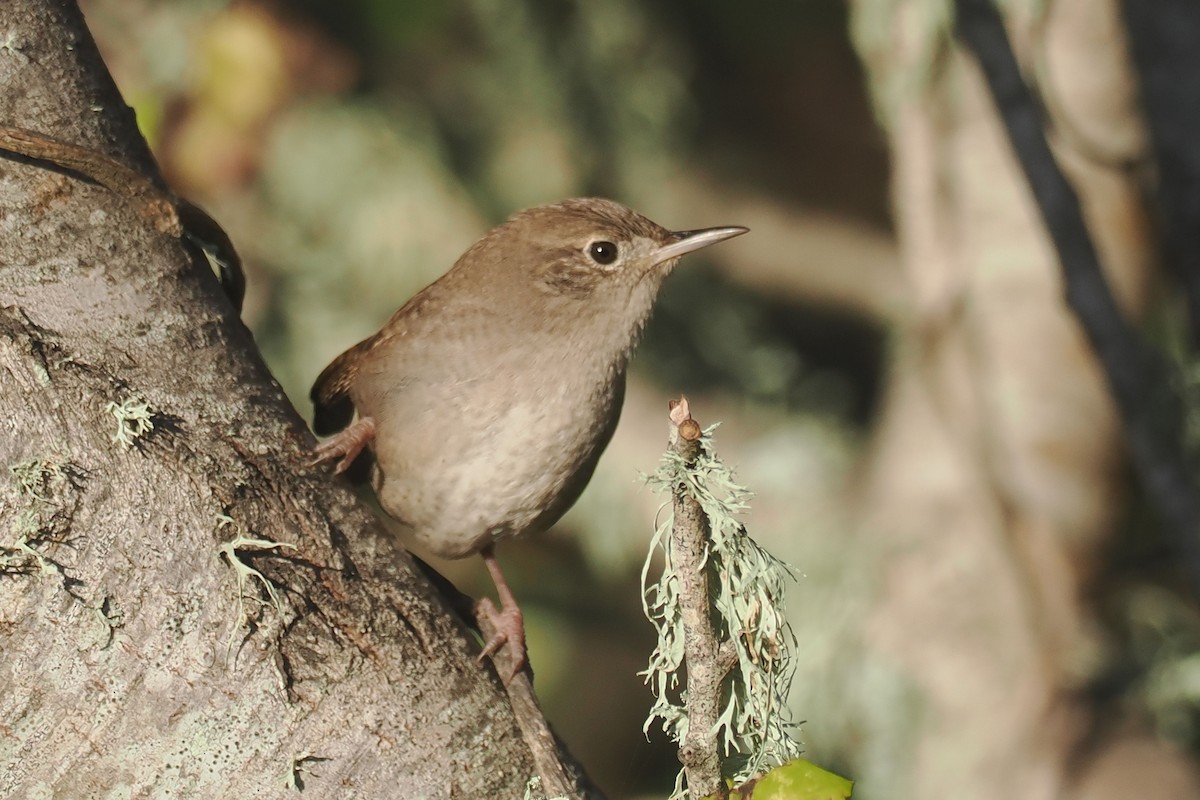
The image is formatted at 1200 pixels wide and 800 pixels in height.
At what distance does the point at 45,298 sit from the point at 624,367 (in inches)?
50.0

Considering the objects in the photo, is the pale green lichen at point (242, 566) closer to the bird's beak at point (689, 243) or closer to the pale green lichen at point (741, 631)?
the pale green lichen at point (741, 631)

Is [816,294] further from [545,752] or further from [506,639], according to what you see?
[545,752]

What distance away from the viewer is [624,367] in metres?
2.59

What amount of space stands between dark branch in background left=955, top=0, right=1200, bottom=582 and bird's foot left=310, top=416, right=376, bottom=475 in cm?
149

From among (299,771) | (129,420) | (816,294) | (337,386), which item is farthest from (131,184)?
(816,294)

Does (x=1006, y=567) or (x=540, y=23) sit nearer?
(x=1006, y=567)

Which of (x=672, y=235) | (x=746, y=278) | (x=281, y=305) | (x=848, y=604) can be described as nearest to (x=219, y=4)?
(x=281, y=305)

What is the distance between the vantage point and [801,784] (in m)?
1.45

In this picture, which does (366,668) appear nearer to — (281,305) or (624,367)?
(624,367)

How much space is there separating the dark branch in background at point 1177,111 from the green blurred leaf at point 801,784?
2.06 meters

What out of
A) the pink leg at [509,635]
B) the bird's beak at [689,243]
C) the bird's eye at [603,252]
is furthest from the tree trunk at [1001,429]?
the pink leg at [509,635]

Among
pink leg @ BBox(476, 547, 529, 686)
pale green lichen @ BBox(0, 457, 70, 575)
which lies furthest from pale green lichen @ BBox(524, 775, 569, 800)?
pale green lichen @ BBox(0, 457, 70, 575)

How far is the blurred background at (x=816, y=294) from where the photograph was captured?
401 cm

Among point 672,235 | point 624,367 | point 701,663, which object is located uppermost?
point 672,235
